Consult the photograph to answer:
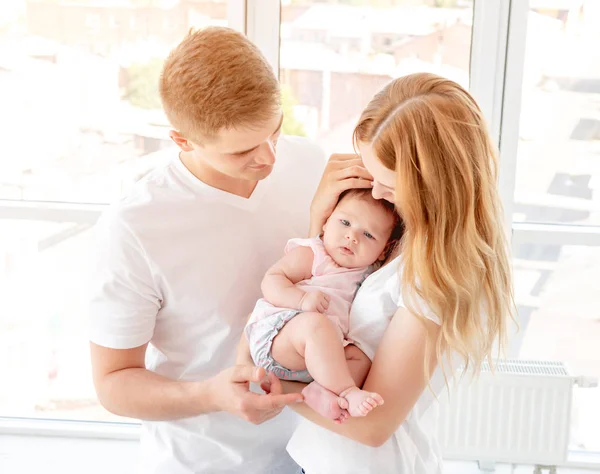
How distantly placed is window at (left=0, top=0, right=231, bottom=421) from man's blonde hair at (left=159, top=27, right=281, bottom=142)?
129 centimetres

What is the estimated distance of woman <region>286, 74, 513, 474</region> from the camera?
4.49ft

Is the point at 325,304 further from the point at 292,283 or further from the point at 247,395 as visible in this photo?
the point at 247,395

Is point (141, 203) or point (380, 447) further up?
point (141, 203)

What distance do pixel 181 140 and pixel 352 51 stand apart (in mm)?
1332

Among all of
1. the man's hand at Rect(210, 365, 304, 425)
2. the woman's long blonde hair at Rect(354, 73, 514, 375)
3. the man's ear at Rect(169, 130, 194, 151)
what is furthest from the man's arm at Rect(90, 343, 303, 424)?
the man's ear at Rect(169, 130, 194, 151)

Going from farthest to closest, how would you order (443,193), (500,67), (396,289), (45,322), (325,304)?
(45,322) → (500,67) → (325,304) → (396,289) → (443,193)

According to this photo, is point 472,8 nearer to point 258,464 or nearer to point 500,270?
point 500,270

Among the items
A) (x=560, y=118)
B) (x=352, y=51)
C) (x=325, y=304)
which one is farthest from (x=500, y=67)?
(x=325, y=304)

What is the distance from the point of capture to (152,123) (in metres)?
2.89

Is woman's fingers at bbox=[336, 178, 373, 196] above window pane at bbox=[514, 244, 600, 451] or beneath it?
above

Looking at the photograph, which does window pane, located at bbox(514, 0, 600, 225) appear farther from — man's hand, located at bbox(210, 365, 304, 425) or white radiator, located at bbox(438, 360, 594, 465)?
man's hand, located at bbox(210, 365, 304, 425)

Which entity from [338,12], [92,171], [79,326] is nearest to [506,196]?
[338,12]

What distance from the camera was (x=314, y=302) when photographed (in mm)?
1570

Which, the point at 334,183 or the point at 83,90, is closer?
the point at 334,183
